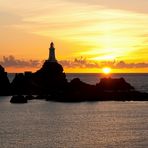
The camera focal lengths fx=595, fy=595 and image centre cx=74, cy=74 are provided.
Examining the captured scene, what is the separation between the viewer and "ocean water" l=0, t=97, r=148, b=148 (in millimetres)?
98312

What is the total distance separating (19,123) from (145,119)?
3006cm

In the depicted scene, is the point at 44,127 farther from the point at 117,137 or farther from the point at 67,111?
the point at 67,111

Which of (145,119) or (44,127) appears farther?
(145,119)

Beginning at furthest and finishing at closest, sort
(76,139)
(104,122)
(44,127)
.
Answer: (104,122), (44,127), (76,139)

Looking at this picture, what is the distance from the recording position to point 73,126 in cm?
12194

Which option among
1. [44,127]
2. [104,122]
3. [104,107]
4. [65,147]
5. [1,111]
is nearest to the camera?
[65,147]

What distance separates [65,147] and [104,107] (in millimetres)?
81111

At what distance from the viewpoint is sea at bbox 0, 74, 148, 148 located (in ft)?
323

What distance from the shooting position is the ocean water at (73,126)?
323 ft

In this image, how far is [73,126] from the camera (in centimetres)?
12194

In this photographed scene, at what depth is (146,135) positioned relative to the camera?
349ft

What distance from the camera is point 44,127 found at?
392 ft

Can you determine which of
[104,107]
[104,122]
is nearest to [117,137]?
[104,122]

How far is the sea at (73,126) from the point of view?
9831 centimetres
